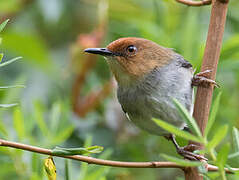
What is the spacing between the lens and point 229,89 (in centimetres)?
372

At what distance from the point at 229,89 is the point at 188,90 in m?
0.96

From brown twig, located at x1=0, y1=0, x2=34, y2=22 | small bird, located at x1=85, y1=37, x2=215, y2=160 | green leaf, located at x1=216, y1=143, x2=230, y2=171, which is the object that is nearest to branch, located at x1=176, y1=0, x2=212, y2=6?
small bird, located at x1=85, y1=37, x2=215, y2=160

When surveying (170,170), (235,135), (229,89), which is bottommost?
(170,170)

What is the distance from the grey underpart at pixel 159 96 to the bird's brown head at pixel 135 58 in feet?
0.19

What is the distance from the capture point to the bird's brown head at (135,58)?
3090 mm

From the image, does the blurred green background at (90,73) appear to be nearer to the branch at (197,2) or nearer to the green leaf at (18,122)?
the green leaf at (18,122)

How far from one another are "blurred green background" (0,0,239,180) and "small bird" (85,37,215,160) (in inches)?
7.1

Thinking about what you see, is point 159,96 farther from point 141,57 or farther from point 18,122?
point 18,122

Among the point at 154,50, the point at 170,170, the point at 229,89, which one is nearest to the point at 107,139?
the point at 170,170

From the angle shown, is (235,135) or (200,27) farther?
(200,27)

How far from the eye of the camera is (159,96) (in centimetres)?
284

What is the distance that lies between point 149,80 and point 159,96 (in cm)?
21

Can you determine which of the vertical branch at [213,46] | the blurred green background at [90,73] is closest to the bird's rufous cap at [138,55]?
the blurred green background at [90,73]

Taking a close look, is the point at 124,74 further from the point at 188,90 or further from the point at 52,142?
the point at 52,142
